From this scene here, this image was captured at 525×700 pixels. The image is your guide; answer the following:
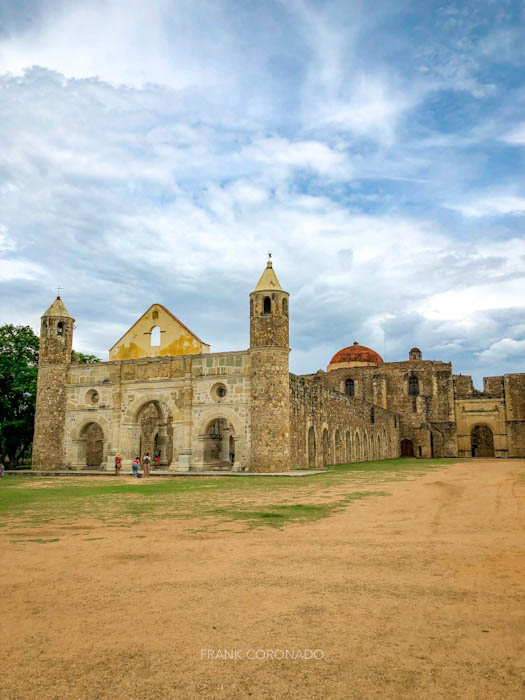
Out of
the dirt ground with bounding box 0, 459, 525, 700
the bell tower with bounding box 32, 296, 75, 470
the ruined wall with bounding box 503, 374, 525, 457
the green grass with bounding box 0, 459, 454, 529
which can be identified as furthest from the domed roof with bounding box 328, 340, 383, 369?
the dirt ground with bounding box 0, 459, 525, 700

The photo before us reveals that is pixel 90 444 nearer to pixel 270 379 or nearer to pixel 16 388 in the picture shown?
pixel 16 388

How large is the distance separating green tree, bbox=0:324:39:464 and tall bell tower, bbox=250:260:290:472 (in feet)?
42.8

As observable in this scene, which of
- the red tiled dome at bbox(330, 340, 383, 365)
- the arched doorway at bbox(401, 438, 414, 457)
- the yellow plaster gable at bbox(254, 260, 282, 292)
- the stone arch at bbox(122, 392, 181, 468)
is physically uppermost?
the red tiled dome at bbox(330, 340, 383, 365)

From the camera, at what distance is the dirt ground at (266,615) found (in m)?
3.12

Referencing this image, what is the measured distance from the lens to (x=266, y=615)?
4102 millimetres

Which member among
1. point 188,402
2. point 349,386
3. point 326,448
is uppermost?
point 349,386

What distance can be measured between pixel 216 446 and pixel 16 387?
1110cm

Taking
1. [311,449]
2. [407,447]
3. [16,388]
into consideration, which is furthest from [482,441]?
[16,388]

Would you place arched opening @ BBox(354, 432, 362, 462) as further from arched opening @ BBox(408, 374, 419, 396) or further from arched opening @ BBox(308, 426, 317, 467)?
arched opening @ BBox(408, 374, 419, 396)

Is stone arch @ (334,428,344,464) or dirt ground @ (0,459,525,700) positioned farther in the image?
stone arch @ (334,428,344,464)

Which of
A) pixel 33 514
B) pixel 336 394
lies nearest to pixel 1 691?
pixel 33 514

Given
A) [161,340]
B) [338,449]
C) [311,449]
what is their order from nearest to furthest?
1. [161,340]
2. [311,449]
3. [338,449]

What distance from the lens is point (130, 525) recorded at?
837cm

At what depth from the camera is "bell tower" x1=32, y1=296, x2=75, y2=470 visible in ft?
83.3
